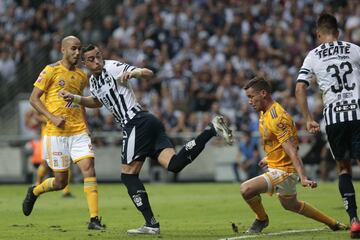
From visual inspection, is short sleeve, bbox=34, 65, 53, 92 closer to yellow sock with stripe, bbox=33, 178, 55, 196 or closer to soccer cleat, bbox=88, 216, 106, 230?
yellow sock with stripe, bbox=33, 178, 55, 196

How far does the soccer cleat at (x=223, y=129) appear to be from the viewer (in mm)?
11156

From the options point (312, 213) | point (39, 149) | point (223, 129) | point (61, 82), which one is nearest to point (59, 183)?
point (61, 82)

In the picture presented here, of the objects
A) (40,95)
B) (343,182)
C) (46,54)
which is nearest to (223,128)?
(343,182)

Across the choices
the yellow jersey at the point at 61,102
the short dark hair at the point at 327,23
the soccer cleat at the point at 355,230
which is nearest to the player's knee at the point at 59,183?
the yellow jersey at the point at 61,102

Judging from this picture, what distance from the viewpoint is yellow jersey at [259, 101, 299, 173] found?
11039mm

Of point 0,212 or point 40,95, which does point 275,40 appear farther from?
point 40,95

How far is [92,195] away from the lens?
12.7 metres

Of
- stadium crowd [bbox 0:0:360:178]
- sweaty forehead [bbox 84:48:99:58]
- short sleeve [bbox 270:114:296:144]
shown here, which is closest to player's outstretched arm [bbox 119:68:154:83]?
sweaty forehead [bbox 84:48:99:58]

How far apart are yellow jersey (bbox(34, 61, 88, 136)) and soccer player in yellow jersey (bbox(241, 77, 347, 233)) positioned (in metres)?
3.14

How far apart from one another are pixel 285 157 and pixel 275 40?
16313mm

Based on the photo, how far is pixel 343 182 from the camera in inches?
420

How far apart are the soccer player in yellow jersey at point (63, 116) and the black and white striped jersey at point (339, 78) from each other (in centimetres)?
378

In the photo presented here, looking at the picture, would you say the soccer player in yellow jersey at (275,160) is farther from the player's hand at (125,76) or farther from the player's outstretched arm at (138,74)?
the player's hand at (125,76)

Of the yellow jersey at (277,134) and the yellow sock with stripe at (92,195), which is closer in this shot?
the yellow jersey at (277,134)
